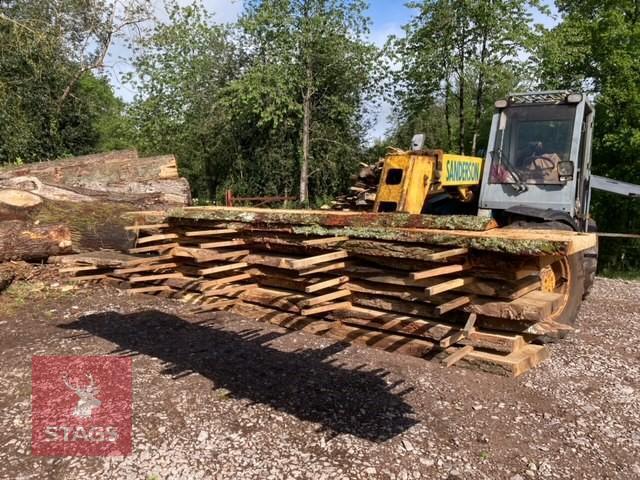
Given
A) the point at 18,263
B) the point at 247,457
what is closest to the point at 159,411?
the point at 247,457

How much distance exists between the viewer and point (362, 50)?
1781 cm

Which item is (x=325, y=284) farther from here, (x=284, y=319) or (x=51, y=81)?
(x=51, y=81)

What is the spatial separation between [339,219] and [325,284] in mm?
740

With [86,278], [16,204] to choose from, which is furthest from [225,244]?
[16,204]

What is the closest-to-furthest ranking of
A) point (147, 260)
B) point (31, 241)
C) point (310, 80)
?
point (147, 260), point (31, 241), point (310, 80)

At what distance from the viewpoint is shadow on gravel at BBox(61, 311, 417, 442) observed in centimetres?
405

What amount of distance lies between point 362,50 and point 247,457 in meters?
16.5

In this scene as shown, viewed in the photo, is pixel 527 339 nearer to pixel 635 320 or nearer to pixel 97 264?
pixel 635 320

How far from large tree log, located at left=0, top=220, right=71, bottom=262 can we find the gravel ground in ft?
7.90

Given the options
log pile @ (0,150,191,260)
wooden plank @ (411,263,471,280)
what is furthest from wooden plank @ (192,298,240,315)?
wooden plank @ (411,263,471,280)

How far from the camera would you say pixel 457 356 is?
409 centimetres

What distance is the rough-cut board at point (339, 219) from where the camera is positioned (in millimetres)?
4348

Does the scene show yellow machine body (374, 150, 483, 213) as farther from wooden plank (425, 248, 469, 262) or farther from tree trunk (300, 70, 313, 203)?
tree trunk (300, 70, 313, 203)

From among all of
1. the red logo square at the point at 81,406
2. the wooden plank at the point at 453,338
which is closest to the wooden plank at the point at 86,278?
the red logo square at the point at 81,406
